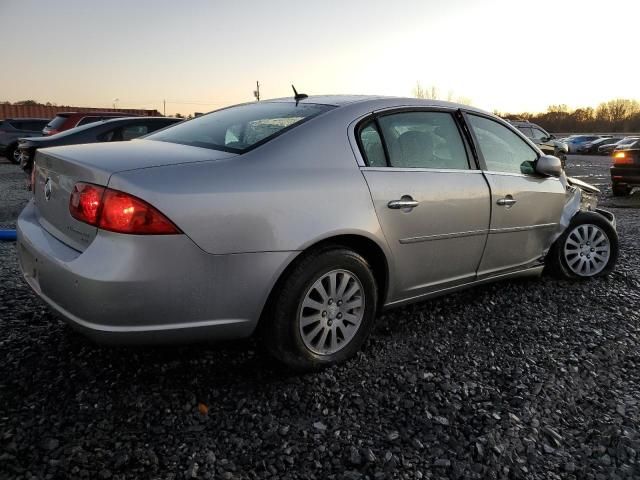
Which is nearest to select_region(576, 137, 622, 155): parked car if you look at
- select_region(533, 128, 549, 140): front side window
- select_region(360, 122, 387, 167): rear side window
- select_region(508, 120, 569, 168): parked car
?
select_region(508, 120, 569, 168): parked car

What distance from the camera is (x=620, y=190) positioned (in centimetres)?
1162

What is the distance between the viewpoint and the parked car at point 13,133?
55.6 feet

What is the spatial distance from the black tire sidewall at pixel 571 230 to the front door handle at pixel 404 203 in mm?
1957

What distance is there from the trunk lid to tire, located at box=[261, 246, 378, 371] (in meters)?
0.71

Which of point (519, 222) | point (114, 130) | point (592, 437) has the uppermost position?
point (114, 130)

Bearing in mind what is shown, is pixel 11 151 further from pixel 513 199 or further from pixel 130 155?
pixel 513 199

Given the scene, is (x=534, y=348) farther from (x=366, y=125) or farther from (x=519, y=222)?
(x=366, y=125)

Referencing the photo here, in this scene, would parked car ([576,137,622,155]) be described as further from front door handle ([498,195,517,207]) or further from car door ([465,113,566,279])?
front door handle ([498,195,517,207])

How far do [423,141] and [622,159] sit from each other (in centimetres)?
1013

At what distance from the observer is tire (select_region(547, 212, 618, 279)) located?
427cm

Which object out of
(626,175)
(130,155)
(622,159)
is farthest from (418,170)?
(622,159)

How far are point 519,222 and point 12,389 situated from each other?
3.24 metres

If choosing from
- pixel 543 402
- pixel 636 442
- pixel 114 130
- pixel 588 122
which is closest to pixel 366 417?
pixel 543 402

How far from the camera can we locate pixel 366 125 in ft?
9.66
